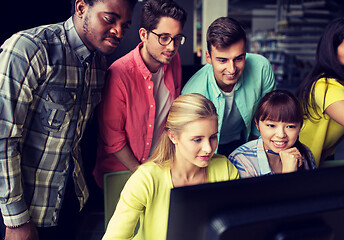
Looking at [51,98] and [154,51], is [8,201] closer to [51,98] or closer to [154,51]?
[51,98]

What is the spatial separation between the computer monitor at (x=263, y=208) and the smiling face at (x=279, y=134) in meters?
0.73

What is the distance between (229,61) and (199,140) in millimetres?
475

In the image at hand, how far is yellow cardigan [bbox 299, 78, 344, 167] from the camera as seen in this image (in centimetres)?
134

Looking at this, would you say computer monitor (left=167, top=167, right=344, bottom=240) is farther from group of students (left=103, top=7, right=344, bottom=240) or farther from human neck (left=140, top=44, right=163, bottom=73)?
human neck (left=140, top=44, right=163, bottom=73)

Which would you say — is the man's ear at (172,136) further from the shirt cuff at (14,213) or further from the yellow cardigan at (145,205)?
the shirt cuff at (14,213)

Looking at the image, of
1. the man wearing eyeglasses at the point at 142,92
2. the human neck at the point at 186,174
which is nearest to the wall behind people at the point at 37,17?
the man wearing eyeglasses at the point at 142,92

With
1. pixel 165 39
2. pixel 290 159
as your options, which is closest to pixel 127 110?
pixel 165 39

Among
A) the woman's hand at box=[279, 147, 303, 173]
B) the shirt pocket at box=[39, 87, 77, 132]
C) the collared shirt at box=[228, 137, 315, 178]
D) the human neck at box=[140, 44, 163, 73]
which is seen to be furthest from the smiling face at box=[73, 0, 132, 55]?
the woman's hand at box=[279, 147, 303, 173]

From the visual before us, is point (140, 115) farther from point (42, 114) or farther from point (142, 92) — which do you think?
point (42, 114)

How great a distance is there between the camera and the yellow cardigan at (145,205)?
91cm

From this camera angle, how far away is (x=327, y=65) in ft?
4.60

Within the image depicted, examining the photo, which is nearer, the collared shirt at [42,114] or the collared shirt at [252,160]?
the collared shirt at [42,114]

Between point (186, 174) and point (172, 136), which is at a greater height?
point (172, 136)

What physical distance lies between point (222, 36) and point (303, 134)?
2.04 ft
